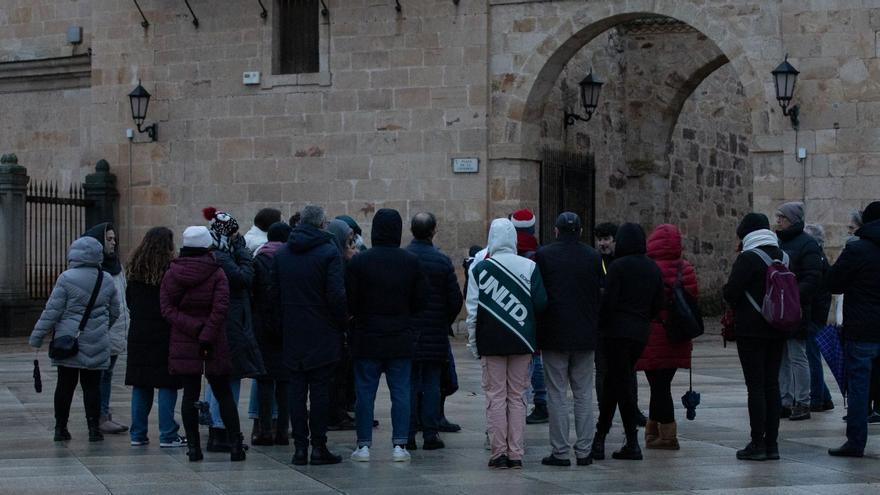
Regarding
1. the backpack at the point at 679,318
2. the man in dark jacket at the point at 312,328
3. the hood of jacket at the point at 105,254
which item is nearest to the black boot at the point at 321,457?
the man in dark jacket at the point at 312,328

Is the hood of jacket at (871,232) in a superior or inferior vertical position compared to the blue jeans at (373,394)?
superior

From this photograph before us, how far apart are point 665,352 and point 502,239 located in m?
1.55

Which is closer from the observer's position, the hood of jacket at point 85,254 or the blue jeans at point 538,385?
the hood of jacket at point 85,254

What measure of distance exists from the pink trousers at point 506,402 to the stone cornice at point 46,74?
1729 centimetres

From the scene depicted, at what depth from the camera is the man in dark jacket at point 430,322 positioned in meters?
11.2

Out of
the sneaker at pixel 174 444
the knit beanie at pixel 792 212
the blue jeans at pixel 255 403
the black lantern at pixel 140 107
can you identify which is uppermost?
the black lantern at pixel 140 107

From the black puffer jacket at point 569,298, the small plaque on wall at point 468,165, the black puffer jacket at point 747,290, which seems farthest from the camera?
the small plaque on wall at point 468,165

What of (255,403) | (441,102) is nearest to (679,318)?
(255,403)

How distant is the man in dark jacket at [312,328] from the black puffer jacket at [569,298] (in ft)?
4.36

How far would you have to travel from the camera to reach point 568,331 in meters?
10.3

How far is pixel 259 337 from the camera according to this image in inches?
448

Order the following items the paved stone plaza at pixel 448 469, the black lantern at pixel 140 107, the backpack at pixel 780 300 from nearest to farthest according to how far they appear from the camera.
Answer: the paved stone plaza at pixel 448 469 → the backpack at pixel 780 300 → the black lantern at pixel 140 107

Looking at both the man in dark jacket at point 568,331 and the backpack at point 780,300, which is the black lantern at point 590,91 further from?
the man in dark jacket at point 568,331

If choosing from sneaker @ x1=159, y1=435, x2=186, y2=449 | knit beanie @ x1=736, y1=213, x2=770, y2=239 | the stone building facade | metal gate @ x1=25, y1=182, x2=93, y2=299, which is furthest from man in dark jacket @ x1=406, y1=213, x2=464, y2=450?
metal gate @ x1=25, y1=182, x2=93, y2=299
